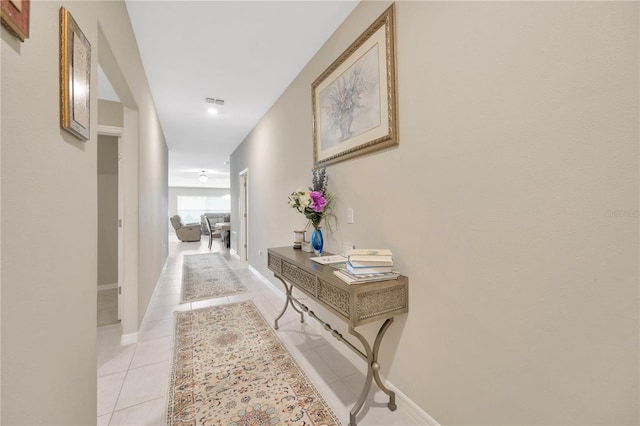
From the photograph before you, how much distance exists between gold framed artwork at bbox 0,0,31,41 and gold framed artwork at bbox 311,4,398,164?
1.53 m

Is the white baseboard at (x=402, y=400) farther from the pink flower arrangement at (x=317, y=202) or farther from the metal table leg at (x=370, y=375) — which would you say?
the pink flower arrangement at (x=317, y=202)

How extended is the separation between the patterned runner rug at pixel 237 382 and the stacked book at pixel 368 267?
877 mm

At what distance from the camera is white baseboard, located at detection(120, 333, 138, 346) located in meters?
2.29

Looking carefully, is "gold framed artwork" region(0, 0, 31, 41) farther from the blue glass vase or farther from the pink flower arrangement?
the blue glass vase

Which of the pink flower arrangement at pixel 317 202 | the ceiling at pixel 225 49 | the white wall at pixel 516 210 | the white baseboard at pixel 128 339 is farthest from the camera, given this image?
the white baseboard at pixel 128 339

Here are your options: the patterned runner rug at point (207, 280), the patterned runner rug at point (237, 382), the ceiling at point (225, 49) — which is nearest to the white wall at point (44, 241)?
the patterned runner rug at point (237, 382)

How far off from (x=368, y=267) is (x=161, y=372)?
1815 millimetres

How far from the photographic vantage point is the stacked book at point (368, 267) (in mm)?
1413

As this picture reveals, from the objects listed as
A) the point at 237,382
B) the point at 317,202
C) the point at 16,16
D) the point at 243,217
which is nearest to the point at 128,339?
the point at 237,382

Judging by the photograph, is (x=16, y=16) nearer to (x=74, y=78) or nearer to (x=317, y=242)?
(x=74, y=78)

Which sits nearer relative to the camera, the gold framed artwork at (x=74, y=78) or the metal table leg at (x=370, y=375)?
the gold framed artwork at (x=74, y=78)

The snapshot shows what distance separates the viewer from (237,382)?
178 cm

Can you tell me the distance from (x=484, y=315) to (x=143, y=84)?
352cm

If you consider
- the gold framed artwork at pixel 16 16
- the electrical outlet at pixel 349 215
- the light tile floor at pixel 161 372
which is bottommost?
the light tile floor at pixel 161 372
